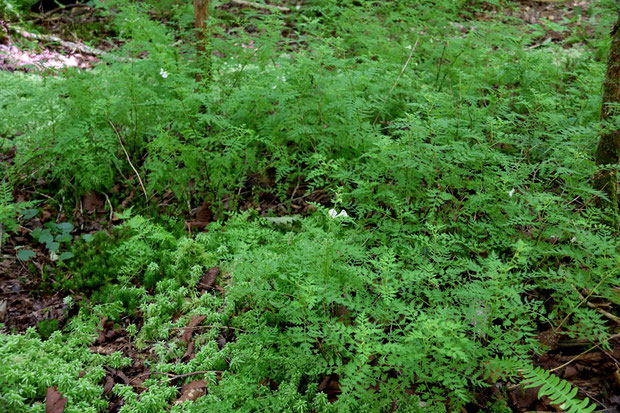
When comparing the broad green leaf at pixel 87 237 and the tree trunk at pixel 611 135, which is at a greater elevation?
the tree trunk at pixel 611 135

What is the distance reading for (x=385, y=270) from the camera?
8.91ft

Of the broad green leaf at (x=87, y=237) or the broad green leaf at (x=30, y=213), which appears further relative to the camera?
the broad green leaf at (x=30, y=213)

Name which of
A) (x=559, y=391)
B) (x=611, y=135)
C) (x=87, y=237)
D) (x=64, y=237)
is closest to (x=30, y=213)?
(x=64, y=237)

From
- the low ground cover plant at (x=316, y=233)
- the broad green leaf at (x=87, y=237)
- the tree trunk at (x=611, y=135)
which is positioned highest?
the tree trunk at (x=611, y=135)

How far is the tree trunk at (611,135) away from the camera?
133 inches

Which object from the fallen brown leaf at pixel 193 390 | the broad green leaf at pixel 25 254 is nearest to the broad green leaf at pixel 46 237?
the broad green leaf at pixel 25 254

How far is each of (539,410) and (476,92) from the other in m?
3.33

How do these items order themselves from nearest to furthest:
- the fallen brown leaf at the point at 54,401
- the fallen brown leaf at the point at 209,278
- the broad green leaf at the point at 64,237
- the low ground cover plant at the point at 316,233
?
the low ground cover plant at the point at 316,233 → the fallen brown leaf at the point at 54,401 → the fallen brown leaf at the point at 209,278 → the broad green leaf at the point at 64,237

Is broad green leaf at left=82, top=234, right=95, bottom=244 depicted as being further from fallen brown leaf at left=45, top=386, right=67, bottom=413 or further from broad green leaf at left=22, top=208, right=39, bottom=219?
fallen brown leaf at left=45, top=386, right=67, bottom=413

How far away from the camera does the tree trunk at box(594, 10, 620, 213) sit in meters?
3.38

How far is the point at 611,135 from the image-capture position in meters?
3.47

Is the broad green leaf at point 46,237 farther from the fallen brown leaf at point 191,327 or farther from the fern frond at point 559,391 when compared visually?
the fern frond at point 559,391

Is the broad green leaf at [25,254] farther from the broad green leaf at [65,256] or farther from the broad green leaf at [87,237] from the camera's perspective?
the broad green leaf at [87,237]

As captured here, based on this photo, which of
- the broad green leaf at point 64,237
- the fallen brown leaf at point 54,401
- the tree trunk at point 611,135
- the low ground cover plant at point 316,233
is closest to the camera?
the low ground cover plant at point 316,233
